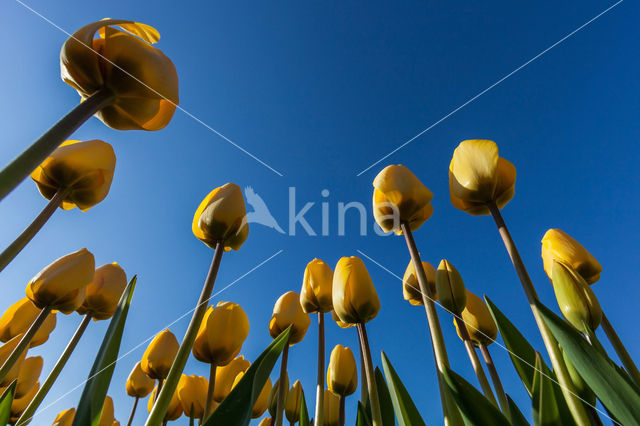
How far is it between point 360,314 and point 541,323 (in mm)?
654

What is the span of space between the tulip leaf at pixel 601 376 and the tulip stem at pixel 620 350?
271 millimetres

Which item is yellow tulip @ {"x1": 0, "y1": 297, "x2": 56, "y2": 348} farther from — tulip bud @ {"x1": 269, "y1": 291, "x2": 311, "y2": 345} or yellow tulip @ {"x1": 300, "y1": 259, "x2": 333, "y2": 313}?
yellow tulip @ {"x1": 300, "y1": 259, "x2": 333, "y2": 313}

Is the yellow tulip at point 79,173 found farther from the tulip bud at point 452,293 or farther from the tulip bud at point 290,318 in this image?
the tulip bud at point 452,293

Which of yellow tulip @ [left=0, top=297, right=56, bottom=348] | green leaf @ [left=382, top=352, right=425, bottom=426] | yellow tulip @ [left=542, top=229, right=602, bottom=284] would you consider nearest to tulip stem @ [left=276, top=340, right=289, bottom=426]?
green leaf @ [left=382, top=352, right=425, bottom=426]

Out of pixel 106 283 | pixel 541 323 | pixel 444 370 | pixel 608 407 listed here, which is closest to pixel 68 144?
pixel 106 283

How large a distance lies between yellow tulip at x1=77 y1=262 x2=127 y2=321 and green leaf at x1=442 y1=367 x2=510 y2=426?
53.9 inches

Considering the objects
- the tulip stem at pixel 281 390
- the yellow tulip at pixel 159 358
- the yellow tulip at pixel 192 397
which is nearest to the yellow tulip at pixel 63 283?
the yellow tulip at pixel 159 358

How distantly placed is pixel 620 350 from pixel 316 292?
1.11 metres

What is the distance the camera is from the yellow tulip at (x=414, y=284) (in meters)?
1.61

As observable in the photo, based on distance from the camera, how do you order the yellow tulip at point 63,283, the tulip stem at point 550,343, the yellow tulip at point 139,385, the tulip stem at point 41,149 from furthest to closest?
the yellow tulip at point 139,385 < the yellow tulip at point 63,283 < the tulip stem at point 550,343 < the tulip stem at point 41,149

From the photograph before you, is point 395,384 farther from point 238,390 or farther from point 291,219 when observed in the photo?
point 291,219

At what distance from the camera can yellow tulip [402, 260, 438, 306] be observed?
161cm

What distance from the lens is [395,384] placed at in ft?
3.40

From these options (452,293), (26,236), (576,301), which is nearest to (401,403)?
(452,293)
